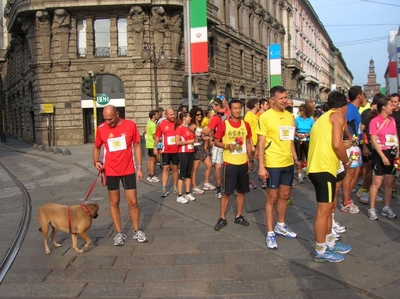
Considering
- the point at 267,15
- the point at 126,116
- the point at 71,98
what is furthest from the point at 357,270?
the point at 267,15

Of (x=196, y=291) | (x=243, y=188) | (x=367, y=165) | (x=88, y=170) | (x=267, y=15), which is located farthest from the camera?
(x=267, y=15)

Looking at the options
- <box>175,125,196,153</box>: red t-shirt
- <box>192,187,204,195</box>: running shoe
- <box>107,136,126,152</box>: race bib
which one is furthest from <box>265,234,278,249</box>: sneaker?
<box>192,187,204,195</box>: running shoe

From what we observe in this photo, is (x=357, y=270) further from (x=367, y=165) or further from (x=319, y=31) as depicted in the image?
(x=319, y=31)

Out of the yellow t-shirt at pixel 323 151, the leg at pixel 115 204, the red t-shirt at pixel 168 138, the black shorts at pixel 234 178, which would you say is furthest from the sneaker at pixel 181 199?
the yellow t-shirt at pixel 323 151

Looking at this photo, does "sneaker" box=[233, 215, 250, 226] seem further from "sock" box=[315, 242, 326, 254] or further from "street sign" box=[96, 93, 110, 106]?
"street sign" box=[96, 93, 110, 106]

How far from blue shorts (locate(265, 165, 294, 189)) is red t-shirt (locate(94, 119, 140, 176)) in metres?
1.75

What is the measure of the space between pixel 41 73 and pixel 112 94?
15.5 ft

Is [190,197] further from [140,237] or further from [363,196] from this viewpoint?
[363,196]

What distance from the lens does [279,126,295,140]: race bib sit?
500cm

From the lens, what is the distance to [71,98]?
26.1 metres

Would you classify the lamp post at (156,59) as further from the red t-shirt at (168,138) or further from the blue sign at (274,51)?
the red t-shirt at (168,138)

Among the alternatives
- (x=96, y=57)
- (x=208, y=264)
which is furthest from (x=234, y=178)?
(x=96, y=57)

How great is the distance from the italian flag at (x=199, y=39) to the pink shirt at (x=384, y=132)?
900 cm

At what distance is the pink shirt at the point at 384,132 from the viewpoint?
6098 mm
